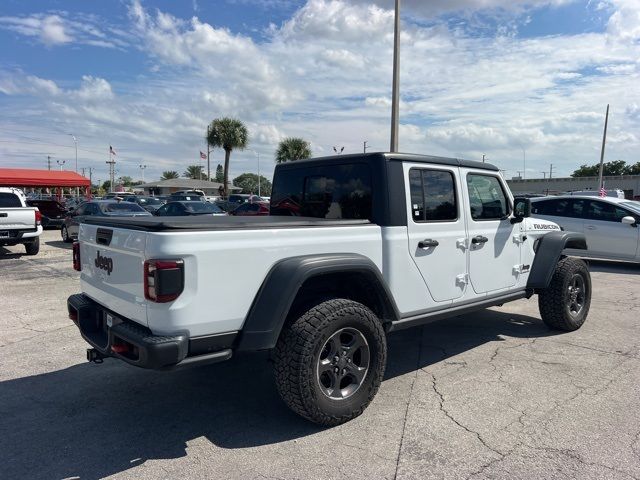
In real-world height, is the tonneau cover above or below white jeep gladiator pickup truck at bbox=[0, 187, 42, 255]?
above

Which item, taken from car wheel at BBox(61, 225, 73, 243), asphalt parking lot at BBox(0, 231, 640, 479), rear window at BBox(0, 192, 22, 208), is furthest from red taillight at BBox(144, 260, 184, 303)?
car wheel at BBox(61, 225, 73, 243)

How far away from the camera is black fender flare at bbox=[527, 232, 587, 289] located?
5316 millimetres

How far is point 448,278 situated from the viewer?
428 cm

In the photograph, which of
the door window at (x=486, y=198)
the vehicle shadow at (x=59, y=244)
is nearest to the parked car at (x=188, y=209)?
the vehicle shadow at (x=59, y=244)

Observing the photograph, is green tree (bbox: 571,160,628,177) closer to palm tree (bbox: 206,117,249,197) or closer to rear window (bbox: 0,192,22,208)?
palm tree (bbox: 206,117,249,197)

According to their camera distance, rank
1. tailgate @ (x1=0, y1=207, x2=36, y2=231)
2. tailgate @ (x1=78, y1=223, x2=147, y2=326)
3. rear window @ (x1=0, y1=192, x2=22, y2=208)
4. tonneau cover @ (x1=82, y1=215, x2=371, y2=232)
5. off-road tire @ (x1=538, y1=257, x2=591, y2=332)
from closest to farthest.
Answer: tonneau cover @ (x1=82, y1=215, x2=371, y2=232)
tailgate @ (x1=78, y1=223, x2=147, y2=326)
off-road tire @ (x1=538, y1=257, x2=591, y2=332)
tailgate @ (x1=0, y1=207, x2=36, y2=231)
rear window @ (x1=0, y1=192, x2=22, y2=208)

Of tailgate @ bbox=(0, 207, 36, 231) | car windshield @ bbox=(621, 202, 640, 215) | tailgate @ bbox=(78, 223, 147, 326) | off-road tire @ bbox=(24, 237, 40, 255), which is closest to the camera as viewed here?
tailgate @ bbox=(78, 223, 147, 326)

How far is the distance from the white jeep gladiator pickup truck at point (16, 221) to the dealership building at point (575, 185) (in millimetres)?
46426

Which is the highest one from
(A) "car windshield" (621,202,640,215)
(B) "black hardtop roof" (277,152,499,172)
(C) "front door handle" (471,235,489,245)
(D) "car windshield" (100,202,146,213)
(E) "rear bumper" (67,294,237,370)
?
(B) "black hardtop roof" (277,152,499,172)

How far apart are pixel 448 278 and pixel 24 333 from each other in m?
4.91

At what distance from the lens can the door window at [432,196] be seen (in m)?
4.05

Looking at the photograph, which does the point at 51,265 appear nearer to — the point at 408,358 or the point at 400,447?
the point at 408,358

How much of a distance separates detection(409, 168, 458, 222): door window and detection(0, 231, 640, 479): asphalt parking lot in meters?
1.44

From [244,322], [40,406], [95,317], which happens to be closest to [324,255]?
[244,322]
